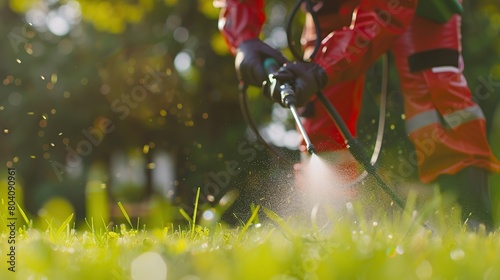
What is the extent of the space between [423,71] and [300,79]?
1.74 feet

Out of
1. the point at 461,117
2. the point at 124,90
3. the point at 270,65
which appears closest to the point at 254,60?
the point at 270,65

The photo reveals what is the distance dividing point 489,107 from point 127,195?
5.08 metres

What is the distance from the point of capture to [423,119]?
9.51 feet

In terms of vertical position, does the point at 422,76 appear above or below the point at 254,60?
below

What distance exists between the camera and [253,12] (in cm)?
328

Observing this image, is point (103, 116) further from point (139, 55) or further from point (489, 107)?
point (489, 107)

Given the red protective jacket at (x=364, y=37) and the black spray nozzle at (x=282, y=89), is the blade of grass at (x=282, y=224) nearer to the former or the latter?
the black spray nozzle at (x=282, y=89)

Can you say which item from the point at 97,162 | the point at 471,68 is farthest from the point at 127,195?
the point at 471,68

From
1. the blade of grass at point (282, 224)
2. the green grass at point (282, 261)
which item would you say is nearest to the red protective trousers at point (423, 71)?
the blade of grass at point (282, 224)

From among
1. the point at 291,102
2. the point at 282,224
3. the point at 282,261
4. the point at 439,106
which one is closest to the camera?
the point at 282,261

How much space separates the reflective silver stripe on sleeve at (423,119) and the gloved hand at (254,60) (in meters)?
0.56

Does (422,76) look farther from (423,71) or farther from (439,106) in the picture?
(439,106)

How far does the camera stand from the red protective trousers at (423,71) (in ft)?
9.07

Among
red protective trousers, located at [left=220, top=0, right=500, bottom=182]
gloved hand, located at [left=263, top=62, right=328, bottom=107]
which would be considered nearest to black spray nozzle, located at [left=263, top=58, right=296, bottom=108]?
gloved hand, located at [left=263, top=62, right=328, bottom=107]
